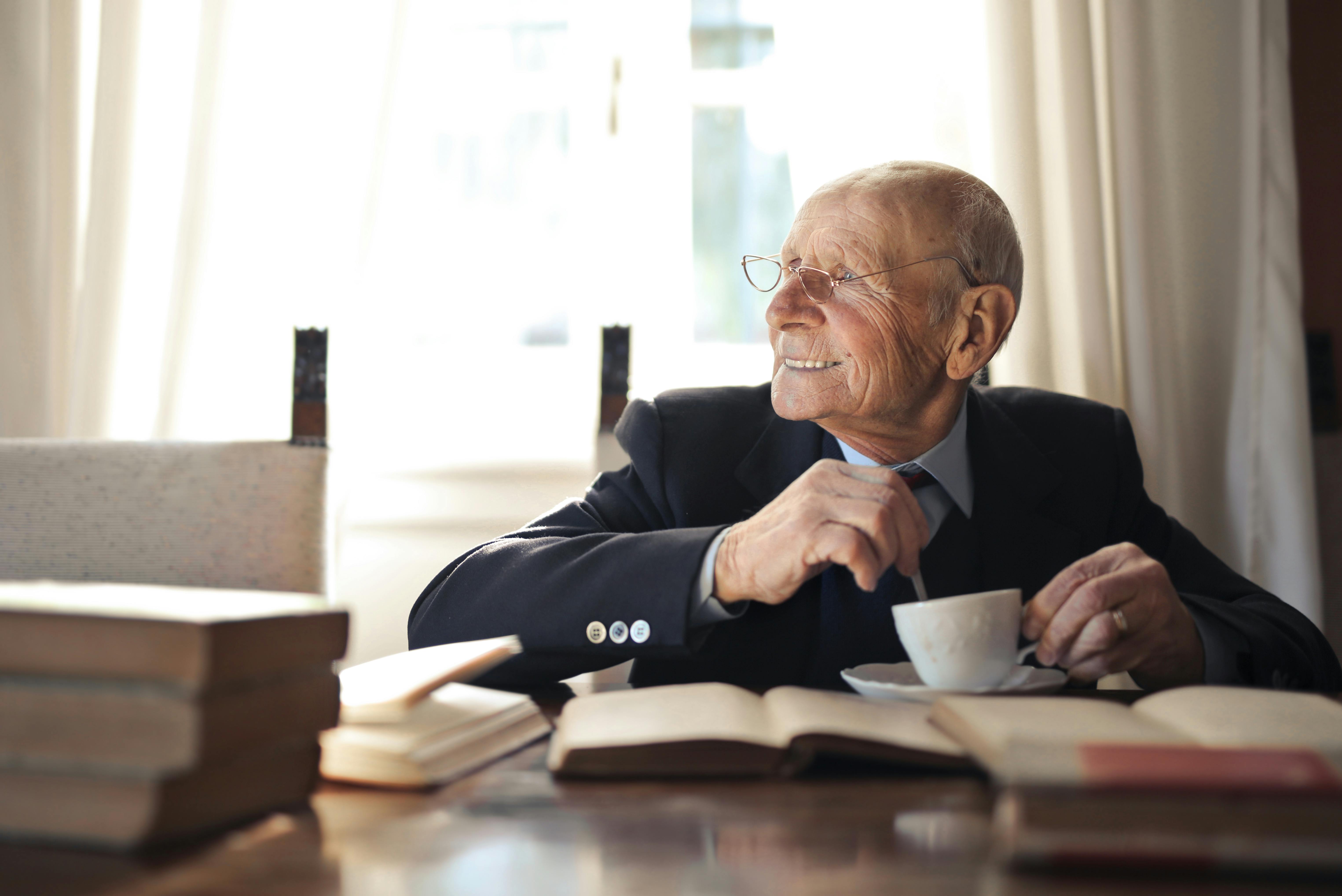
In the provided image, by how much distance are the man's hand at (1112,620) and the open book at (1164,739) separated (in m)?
0.22

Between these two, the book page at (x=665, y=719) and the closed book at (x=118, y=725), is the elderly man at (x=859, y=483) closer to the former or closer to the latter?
the book page at (x=665, y=719)

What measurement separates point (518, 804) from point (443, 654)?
23cm

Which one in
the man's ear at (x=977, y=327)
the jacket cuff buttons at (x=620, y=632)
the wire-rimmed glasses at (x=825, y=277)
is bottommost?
the jacket cuff buttons at (x=620, y=632)

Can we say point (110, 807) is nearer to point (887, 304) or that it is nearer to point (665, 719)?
point (665, 719)

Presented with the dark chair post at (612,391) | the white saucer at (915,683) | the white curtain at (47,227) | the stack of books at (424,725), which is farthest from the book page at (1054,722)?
the white curtain at (47,227)

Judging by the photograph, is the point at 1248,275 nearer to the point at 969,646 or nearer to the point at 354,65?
the point at 969,646

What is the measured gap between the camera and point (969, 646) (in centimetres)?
92

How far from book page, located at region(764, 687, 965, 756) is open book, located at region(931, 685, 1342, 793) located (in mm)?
20

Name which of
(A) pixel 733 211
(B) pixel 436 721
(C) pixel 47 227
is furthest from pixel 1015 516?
(C) pixel 47 227

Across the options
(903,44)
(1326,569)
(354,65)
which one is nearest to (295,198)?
(354,65)

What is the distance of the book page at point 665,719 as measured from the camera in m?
0.66

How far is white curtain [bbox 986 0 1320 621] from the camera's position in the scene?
6.60 feet

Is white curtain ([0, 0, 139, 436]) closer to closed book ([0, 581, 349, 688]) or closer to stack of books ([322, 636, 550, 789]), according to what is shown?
stack of books ([322, 636, 550, 789])

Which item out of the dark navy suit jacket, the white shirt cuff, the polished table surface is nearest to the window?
the dark navy suit jacket
